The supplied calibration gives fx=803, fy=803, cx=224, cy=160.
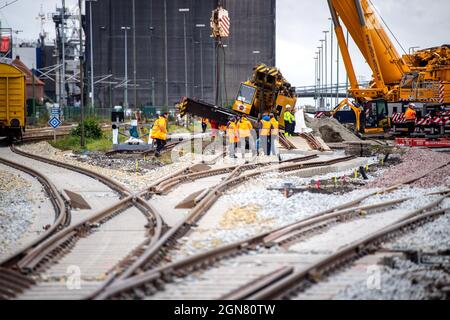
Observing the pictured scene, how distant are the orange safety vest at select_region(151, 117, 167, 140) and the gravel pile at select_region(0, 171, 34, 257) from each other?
6127 millimetres

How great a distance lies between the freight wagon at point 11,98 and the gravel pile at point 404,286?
30863 mm

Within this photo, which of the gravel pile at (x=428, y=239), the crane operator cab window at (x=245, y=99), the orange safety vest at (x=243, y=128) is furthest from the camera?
the crane operator cab window at (x=245, y=99)

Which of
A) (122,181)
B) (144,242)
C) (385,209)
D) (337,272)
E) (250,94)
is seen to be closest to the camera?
(337,272)

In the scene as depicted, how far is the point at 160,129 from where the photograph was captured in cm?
2703

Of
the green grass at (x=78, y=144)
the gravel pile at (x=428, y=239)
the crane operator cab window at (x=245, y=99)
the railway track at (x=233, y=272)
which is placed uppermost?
the crane operator cab window at (x=245, y=99)

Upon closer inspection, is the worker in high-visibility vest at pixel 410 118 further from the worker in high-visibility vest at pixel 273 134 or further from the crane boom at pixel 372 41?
the worker in high-visibility vest at pixel 273 134

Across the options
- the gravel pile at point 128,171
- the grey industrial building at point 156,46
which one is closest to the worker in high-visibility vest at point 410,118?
the gravel pile at point 128,171

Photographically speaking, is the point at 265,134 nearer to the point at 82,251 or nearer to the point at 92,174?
the point at 92,174

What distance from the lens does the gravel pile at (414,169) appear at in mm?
19297

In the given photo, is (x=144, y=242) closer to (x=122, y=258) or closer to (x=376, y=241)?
(x=122, y=258)

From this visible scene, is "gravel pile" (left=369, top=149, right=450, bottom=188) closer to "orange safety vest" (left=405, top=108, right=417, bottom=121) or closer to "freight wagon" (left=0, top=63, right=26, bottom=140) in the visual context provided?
"orange safety vest" (left=405, top=108, right=417, bottom=121)

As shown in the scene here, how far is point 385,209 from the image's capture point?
1483cm
